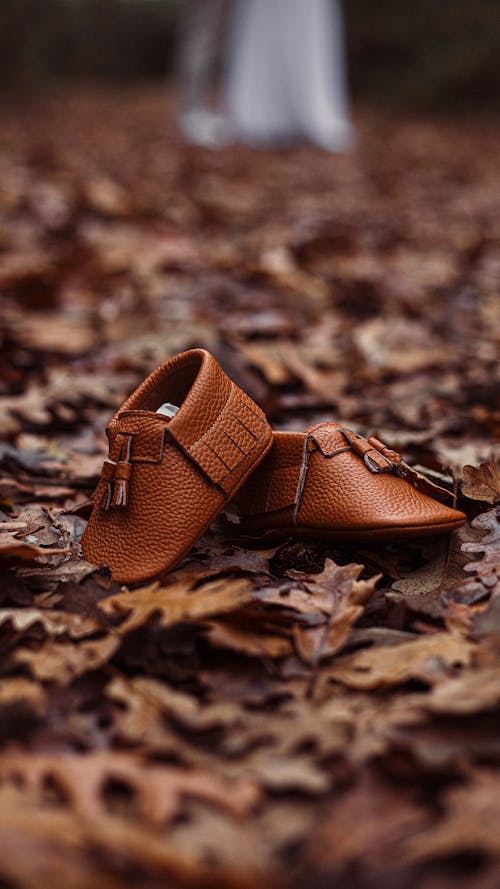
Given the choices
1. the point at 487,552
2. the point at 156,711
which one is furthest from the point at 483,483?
the point at 156,711

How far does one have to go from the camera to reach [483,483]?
1.65 m

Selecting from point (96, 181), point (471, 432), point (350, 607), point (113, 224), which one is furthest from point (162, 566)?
point (96, 181)

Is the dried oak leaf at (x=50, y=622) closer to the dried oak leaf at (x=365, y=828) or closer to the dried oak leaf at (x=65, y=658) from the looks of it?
the dried oak leaf at (x=65, y=658)

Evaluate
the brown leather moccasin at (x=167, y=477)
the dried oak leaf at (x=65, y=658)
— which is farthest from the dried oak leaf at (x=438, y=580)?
the dried oak leaf at (x=65, y=658)

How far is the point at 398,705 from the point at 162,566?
50cm

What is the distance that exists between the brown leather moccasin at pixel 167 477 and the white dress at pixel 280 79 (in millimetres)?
8171

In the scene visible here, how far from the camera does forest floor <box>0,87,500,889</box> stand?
89cm

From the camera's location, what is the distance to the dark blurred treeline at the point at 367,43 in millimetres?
13273

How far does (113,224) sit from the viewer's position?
4.31 meters

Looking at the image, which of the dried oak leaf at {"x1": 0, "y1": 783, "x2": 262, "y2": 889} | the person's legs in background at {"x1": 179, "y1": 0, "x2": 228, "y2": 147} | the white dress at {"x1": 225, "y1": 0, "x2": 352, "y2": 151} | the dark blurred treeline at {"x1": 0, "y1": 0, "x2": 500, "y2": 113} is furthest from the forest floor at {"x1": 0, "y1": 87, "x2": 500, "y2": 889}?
the dark blurred treeline at {"x1": 0, "y1": 0, "x2": 500, "y2": 113}

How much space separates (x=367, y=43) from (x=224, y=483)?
14917 millimetres

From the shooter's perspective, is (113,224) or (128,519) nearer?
(128,519)

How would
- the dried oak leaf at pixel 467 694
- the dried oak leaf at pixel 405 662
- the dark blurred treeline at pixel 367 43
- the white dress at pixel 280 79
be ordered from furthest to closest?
the dark blurred treeline at pixel 367 43 < the white dress at pixel 280 79 < the dried oak leaf at pixel 405 662 < the dried oak leaf at pixel 467 694

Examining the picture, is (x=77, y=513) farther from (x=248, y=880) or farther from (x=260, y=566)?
(x=248, y=880)
